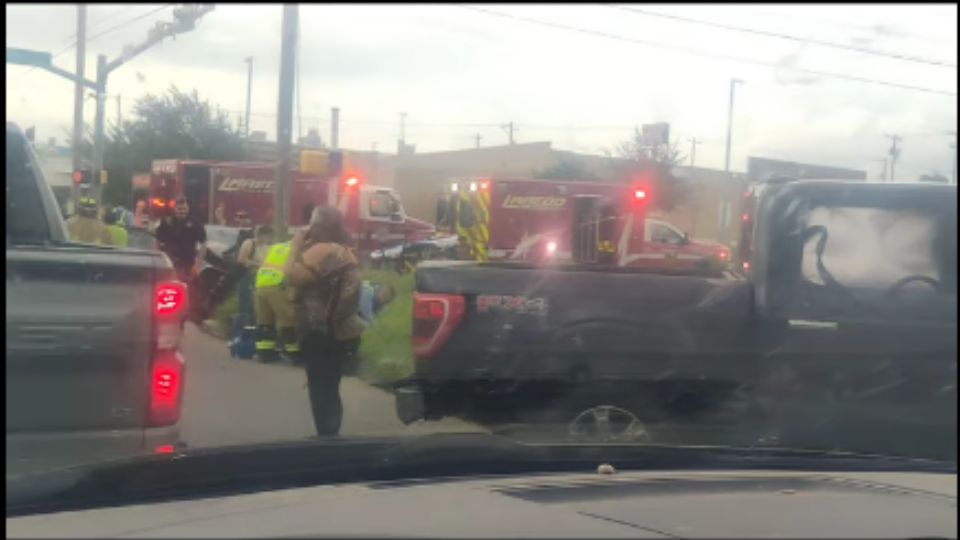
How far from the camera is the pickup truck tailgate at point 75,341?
3.34 m

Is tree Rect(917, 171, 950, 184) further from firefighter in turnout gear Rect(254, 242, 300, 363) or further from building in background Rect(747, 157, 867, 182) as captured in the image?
firefighter in turnout gear Rect(254, 242, 300, 363)

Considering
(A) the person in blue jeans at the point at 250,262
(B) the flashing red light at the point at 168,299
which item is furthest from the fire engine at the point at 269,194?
(B) the flashing red light at the point at 168,299

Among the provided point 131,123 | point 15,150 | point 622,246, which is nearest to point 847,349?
point 622,246

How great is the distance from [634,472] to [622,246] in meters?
2.73

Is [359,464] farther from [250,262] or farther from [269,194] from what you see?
[250,262]

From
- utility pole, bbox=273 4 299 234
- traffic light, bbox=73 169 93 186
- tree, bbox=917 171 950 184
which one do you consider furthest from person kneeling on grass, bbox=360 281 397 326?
tree, bbox=917 171 950 184

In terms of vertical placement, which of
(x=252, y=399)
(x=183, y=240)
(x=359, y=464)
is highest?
(x=183, y=240)

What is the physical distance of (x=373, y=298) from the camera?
193 inches

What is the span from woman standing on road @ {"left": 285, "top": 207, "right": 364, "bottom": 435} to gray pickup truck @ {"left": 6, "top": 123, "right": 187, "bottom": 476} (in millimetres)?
860

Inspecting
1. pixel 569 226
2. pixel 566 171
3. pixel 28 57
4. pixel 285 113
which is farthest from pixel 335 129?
pixel 569 226

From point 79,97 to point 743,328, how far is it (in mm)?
2980

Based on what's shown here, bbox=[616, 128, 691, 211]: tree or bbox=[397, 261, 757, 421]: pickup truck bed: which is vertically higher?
bbox=[616, 128, 691, 211]: tree

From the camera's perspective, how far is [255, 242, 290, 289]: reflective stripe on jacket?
4567 millimetres

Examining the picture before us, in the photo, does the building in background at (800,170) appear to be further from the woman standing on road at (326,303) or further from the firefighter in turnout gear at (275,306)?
the firefighter in turnout gear at (275,306)
